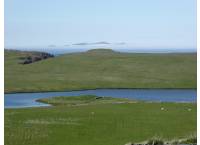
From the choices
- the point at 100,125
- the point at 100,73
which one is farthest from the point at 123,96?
the point at 100,125

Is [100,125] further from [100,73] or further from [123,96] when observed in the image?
[100,73]

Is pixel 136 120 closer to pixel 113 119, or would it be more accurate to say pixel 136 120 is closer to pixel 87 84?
pixel 113 119

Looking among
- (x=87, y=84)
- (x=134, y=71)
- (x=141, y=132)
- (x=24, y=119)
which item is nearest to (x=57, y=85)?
(x=87, y=84)

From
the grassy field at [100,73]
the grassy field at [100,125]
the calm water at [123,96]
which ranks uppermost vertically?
the grassy field at [100,73]

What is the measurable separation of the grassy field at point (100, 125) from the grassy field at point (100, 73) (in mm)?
54003

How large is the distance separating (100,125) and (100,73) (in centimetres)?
8949

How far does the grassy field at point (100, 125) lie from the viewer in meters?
29.1

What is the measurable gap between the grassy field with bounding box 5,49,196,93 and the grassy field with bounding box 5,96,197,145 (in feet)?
177

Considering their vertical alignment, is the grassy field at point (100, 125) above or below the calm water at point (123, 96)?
above

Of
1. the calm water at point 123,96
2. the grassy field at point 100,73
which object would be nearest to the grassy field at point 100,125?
the calm water at point 123,96

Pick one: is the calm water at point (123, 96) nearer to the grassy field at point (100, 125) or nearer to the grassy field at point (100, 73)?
the grassy field at point (100, 73)

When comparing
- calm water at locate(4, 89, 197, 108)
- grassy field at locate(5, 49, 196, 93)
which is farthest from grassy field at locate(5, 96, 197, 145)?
grassy field at locate(5, 49, 196, 93)

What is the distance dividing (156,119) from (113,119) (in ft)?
14.0
